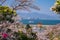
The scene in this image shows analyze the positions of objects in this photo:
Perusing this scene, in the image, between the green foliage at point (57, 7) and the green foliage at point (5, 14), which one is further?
the green foliage at point (57, 7)

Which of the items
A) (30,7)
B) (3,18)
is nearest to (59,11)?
(30,7)

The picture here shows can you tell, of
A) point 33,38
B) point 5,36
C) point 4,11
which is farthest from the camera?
point 4,11

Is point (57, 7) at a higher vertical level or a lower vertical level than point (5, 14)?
lower

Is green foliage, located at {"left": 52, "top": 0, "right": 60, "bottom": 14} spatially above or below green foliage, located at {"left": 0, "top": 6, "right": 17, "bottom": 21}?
below

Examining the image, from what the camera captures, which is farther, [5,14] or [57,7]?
[57,7]

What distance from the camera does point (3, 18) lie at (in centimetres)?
1371

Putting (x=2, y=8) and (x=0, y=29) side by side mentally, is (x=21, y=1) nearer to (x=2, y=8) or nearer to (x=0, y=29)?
(x=2, y=8)

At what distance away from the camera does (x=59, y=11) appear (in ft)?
71.5

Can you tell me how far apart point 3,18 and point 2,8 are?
A: 2.67m

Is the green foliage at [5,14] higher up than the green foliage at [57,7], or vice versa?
the green foliage at [5,14]

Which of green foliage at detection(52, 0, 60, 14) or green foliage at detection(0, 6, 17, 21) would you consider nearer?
green foliage at detection(0, 6, 17, 21)

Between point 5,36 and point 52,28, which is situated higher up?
point 5,36

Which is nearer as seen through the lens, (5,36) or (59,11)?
(5,36)

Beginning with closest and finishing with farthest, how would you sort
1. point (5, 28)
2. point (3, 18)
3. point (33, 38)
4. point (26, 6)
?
point (5, 28) < point (33, 38) < point (3, 18) < point (26, 6)
